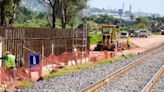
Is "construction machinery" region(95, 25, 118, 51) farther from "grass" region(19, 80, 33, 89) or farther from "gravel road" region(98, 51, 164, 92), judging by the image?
"grass" region(19, 80, 33, 89)

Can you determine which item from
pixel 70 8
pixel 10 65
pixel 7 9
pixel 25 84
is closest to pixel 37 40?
pixel 7 9

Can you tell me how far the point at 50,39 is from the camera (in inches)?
1403

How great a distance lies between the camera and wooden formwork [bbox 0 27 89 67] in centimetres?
2681

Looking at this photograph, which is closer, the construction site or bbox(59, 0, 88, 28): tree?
the construction site

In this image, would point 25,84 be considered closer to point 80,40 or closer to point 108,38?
point 80,40

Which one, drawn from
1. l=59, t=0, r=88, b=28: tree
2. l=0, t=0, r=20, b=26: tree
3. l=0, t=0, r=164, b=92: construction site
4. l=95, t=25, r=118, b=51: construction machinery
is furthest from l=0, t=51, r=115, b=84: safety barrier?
l=59, t=0, r=88, b=28: tree

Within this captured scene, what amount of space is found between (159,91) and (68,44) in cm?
2349

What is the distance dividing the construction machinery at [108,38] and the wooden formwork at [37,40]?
919 centimetres

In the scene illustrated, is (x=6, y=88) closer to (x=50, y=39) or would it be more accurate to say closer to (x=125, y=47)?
(x=50, y=39)

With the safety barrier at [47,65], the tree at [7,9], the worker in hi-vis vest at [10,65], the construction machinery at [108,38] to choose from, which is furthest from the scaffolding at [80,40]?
the worker in hi-vis vest at [10,65]

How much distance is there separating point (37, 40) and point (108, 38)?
2324 cm

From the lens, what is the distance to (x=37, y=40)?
32.5m

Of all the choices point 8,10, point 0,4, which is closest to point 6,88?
point 0,4

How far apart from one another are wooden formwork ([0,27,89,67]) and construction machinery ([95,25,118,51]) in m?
9.19
